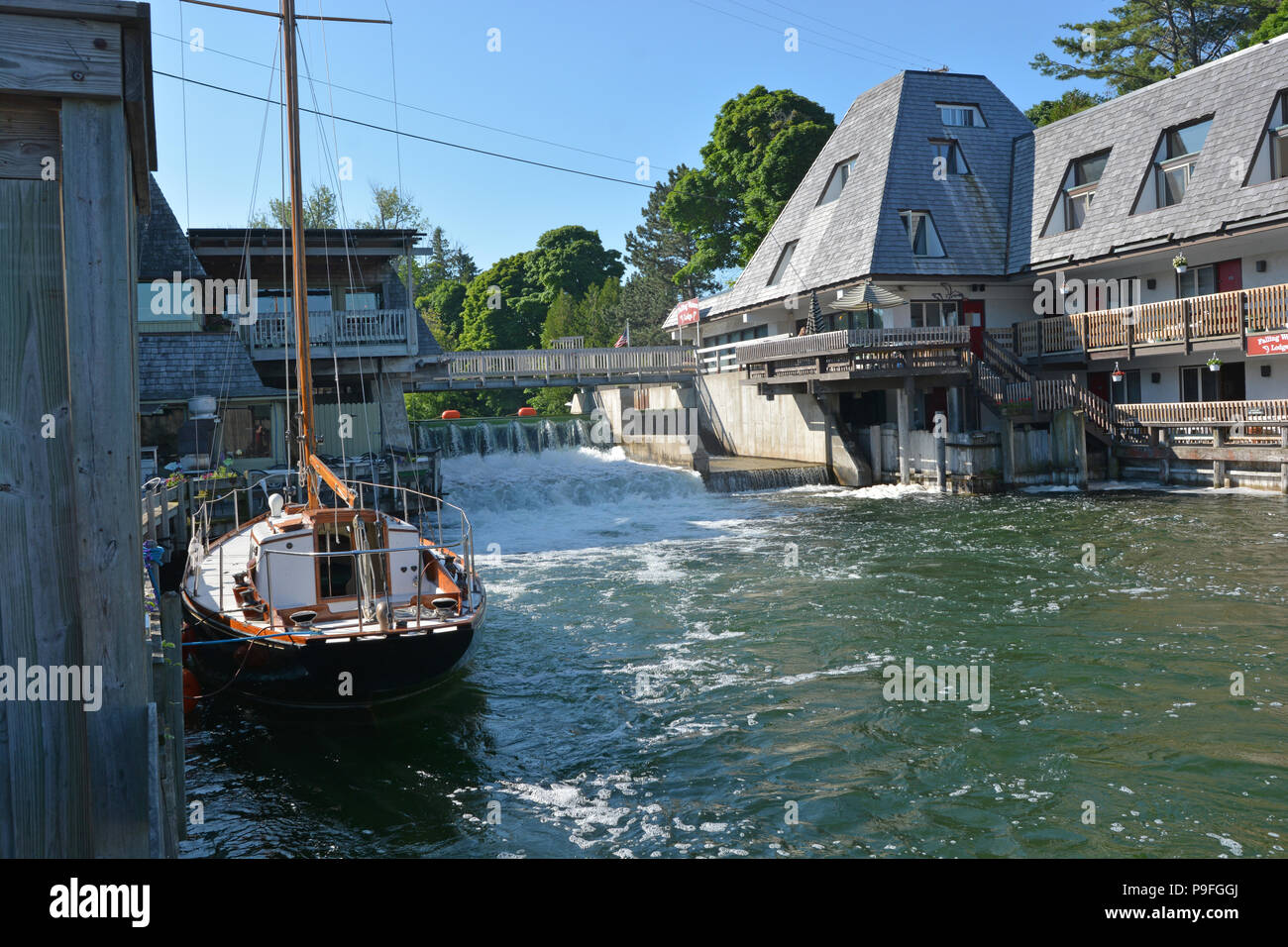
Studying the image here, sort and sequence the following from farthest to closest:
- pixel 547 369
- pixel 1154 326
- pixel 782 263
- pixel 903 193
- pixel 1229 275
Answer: pixel 782 263
pixel 547 369
pixel 903 193
pixel 1229 275
pixel 1154 326

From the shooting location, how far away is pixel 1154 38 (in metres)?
52.1

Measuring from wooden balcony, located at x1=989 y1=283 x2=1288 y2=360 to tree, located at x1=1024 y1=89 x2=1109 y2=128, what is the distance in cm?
2207

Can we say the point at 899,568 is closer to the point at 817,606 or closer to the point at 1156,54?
the point at 817,606

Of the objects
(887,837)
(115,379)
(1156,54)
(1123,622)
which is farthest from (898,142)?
(115,379)

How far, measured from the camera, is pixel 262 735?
11.8 meters

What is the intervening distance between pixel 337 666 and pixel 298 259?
776 centimetres

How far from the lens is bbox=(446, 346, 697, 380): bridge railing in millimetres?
42562

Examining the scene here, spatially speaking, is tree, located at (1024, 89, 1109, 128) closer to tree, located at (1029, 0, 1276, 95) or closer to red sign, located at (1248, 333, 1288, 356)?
tree, located at (1029, 0, 1276, 95)

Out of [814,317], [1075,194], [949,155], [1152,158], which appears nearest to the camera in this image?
[1152,158]

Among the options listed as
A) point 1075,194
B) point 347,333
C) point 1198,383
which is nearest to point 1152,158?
point 1075,194

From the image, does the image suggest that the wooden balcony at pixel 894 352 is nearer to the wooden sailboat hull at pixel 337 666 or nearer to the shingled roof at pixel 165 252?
the shingled roof at pixel 165 252

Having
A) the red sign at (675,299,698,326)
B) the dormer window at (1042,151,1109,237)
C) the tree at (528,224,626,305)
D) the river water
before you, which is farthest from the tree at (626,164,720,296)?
the river water

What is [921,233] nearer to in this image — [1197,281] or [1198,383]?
[1197,281]
